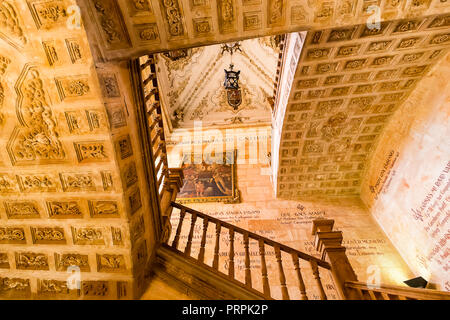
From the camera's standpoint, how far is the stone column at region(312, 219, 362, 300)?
2786 millimetres

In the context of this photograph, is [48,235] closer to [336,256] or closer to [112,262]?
[112,262]

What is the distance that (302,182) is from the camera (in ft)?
22.7

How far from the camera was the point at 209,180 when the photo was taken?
26.1ft

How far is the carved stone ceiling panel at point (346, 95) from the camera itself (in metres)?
3.89

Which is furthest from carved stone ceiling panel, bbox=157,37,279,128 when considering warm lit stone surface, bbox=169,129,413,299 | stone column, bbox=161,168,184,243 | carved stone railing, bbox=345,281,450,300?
carved stone railing, bbox=345,281,450,300

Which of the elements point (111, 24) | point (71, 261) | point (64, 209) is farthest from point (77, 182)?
point (111, 24)

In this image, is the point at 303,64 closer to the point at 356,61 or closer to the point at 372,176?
the point at 356,61

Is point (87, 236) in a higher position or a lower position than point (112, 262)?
higher

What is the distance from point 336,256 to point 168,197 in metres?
2.88

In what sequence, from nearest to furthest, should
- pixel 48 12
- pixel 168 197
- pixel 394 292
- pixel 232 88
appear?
pixel 48 12 → pixel 394 292 → pixel 168 197 → pixel 232 88

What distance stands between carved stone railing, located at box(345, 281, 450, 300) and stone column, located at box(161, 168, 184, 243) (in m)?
2.69

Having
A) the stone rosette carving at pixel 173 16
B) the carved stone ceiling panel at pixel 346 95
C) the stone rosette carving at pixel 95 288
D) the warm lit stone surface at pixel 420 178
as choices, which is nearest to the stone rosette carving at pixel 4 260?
the stone rosette carving at pixel 95 288

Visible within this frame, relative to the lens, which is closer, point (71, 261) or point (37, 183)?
point (37, 183)

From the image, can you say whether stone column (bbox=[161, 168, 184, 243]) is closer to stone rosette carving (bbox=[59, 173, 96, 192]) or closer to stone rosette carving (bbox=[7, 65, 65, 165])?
stone rosette carving (bbox=[59, 173, 96, 192])
